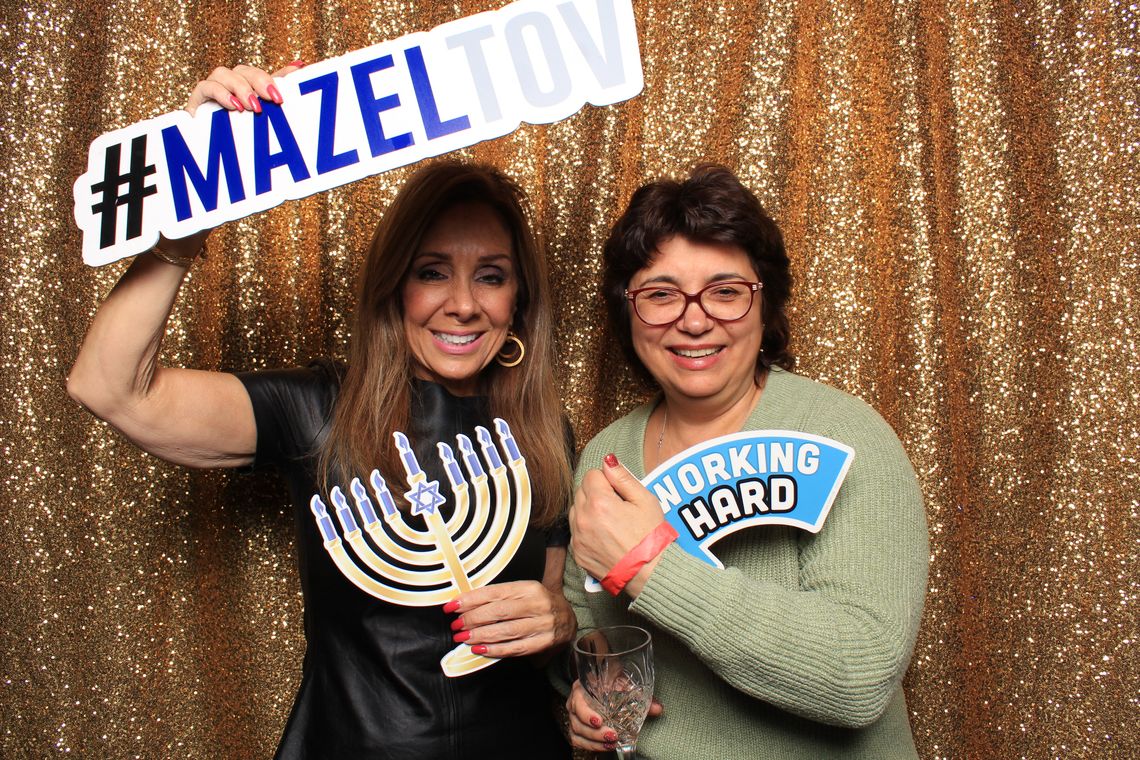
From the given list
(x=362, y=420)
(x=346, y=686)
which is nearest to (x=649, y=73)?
(x=362, y=420)

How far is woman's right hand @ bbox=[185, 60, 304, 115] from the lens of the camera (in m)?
0.88

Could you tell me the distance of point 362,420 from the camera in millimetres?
1136

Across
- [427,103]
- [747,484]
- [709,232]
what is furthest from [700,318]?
[427,103]

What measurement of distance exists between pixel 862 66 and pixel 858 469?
2.66ft

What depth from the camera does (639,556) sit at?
92 cm

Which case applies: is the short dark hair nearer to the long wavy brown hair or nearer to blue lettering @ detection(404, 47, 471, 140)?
the long wavy brown hair

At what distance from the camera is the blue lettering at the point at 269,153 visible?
87 centimetres

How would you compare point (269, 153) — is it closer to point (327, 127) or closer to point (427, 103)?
point (327, 127)

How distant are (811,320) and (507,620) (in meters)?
0.77

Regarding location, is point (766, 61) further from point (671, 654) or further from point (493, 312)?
point (671, 654)

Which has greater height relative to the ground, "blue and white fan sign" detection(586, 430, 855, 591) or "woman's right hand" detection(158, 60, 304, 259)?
"woman's right hand" detection(158, 60, 304, 259)

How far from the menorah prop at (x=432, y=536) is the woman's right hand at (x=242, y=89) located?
1.48 ft

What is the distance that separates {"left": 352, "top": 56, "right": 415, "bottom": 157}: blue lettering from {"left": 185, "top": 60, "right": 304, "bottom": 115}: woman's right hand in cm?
8

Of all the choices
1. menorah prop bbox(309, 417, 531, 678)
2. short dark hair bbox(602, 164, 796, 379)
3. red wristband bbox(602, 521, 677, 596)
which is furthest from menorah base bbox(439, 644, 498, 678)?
short dark hair bbox(602, 164, 796, 379)
